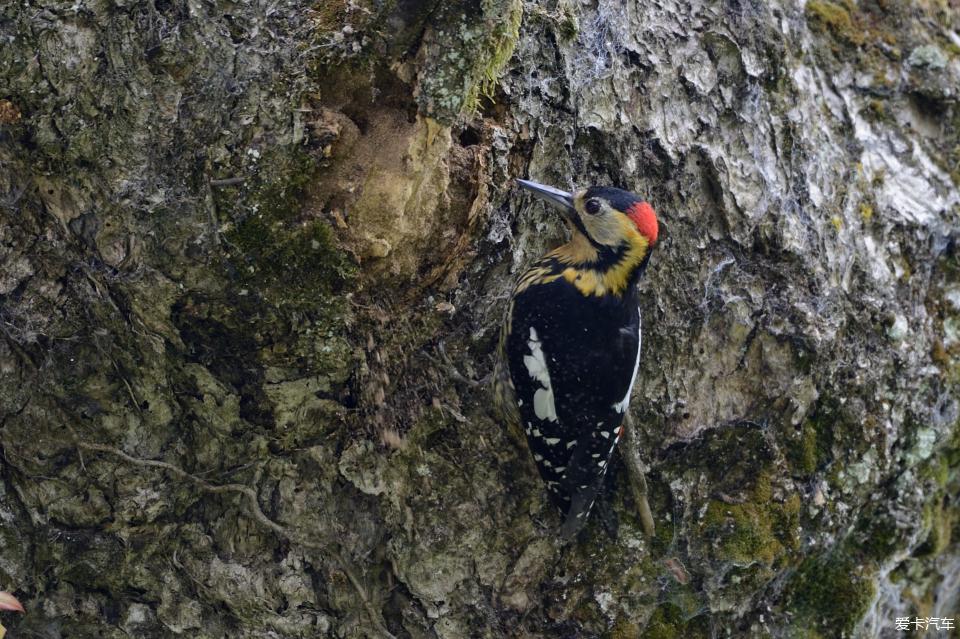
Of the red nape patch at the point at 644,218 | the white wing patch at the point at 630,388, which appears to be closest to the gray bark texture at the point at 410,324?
the white wing patch at the point at 630,388

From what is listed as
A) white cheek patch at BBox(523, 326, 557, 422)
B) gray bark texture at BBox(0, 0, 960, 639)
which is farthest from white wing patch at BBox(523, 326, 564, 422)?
gray bark texture at BBox(0, 0, 960, 639)

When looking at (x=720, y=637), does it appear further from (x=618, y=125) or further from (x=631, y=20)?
(x=631, y=20)

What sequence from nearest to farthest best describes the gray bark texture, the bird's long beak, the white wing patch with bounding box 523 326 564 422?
1. the gray bark texture
2. the bird's long beak
3. the white wing patch with bounding box 523 326 564 422

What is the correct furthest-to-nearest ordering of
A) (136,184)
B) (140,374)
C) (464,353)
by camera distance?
(464,353), (140,374), (136,184)

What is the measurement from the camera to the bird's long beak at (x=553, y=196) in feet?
8.98

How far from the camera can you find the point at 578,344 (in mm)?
2955

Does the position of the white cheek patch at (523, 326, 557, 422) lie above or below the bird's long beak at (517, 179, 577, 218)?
below

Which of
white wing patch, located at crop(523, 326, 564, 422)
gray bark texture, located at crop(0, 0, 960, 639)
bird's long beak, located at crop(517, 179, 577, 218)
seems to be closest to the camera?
gray bark texture, located at crop(0, 0, 960, 639)

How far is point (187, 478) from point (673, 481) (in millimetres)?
1571

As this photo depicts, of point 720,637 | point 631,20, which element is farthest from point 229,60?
point 720,637

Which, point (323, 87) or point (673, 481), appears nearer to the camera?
point (323, 87)

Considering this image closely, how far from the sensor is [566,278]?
2.94m

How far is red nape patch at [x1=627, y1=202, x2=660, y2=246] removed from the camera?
9.09 feet

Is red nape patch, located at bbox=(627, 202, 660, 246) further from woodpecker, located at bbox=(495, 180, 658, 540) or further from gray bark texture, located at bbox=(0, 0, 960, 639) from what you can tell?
gray bark texture, located at bbox=(0, 0, 960, 639)
